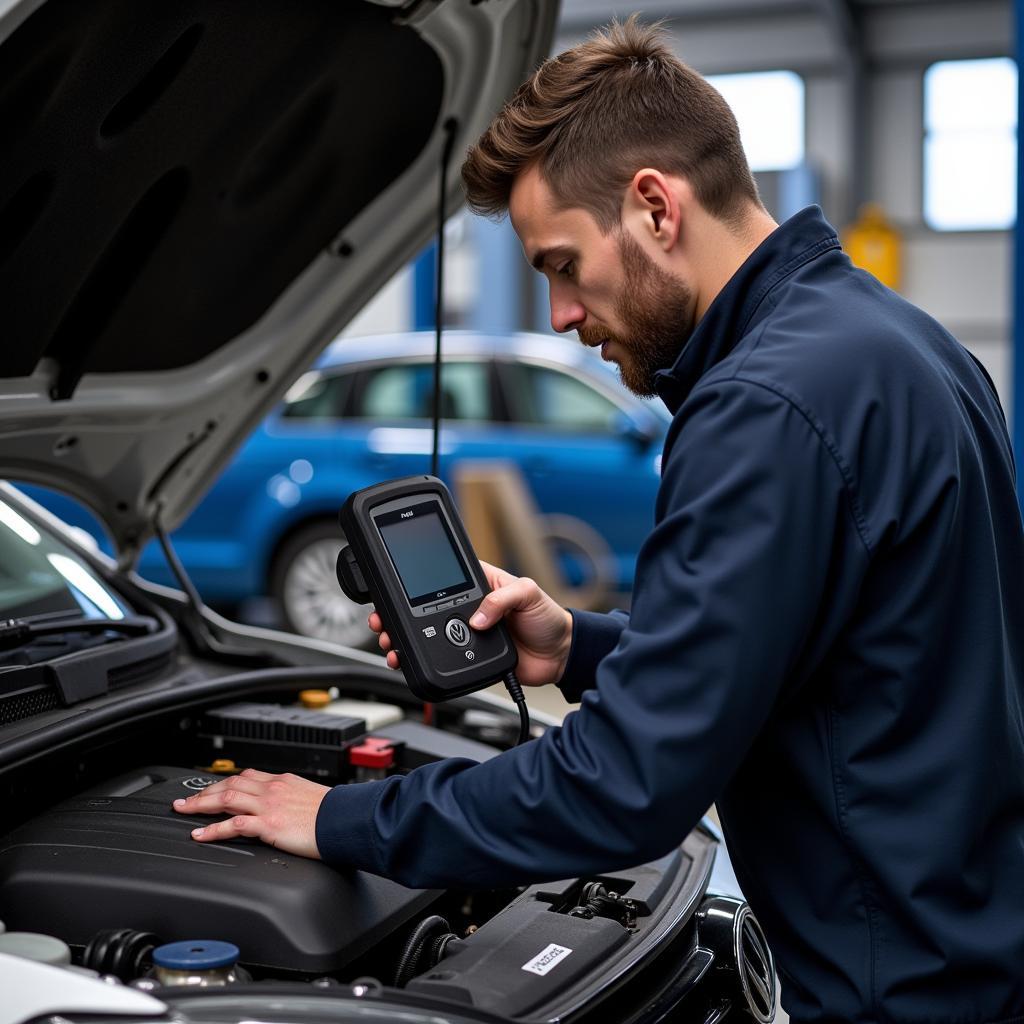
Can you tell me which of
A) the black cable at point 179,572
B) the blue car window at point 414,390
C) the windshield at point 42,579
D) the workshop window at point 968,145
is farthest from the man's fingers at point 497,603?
the workshop window at point 968,145

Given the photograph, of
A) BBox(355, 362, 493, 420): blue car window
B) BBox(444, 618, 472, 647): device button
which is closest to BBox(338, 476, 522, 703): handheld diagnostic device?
BBox(444, 618, 472, 647): device button

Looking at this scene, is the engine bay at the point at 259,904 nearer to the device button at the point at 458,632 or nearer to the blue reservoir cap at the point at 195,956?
the blue reservoir cap at the point at 195,956

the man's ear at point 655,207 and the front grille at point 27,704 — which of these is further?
the front grille at point 27,704

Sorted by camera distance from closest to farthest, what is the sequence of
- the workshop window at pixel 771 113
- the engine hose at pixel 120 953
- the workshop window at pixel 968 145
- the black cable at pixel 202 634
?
1. the engine hose at pixel 120 953
2. the black cable at pixel 202 634
3. the workshop window at pixel 968 145
4. the workshop window at pixel 771 113

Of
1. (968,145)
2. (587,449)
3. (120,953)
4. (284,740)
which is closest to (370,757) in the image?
(284,740)

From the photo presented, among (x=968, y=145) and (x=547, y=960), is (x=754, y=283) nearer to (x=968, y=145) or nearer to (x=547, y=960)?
(x=547, y=960)

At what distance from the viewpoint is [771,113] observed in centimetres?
1491

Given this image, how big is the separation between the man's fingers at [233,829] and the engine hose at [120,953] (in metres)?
0.16

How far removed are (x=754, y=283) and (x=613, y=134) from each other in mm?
228

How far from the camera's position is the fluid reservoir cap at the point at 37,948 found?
1427 millimetres

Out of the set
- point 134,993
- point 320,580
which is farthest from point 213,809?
point 320,580

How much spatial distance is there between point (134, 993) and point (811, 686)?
2.40ft

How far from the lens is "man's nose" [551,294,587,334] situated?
5.33ft

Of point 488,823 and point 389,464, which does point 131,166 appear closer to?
point 488,823
